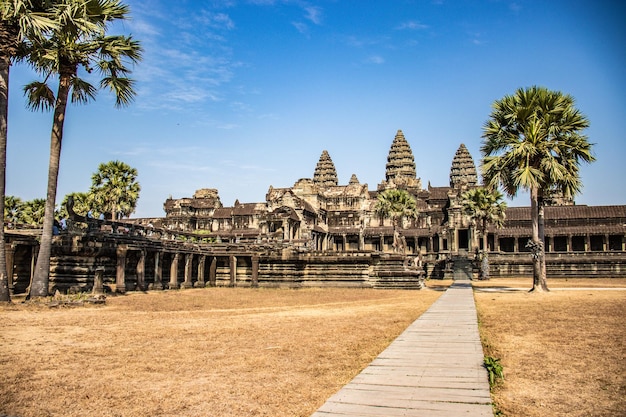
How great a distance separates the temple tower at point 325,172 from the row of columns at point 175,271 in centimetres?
7959

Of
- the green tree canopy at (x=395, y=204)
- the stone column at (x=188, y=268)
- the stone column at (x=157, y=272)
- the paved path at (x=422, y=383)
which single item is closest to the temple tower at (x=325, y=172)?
the green tree canopy at (x=395, y=204)

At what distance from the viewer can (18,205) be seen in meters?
60.3

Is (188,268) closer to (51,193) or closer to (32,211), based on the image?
(51,193)

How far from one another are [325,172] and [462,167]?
31.5 metres

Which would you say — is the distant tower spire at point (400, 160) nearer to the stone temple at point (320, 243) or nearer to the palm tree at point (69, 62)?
the stone temple at point (320, 243)

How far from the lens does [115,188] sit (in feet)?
171

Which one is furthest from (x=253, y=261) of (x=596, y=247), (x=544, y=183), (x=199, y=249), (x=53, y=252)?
(x=596, y=247)

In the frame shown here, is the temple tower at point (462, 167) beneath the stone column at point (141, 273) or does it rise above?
above

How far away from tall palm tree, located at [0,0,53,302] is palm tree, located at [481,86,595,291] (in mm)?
23400

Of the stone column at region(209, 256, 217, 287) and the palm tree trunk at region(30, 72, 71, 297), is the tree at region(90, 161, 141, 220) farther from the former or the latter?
the palm tree trunk at region(30, 72, 71, 297)

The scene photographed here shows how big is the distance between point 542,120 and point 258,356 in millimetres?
24661

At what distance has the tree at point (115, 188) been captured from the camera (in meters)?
52.0

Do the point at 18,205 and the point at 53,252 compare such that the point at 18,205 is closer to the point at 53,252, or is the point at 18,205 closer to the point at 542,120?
the point at 53,252

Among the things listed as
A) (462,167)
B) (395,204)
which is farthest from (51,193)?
(462,167)
